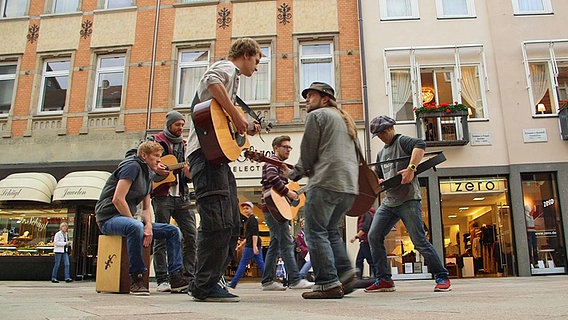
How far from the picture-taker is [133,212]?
5734 millimetres

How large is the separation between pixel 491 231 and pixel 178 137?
404 inches

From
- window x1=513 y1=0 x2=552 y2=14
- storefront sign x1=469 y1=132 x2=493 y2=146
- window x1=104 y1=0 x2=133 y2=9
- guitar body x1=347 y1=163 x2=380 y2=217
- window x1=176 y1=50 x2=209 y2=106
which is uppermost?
window x1=104 y1=0 x2=133 y2=9

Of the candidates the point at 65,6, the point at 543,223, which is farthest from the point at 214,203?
the point at 65,6

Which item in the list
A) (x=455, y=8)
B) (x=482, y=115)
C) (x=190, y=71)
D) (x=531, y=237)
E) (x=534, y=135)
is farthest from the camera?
(x=190, y=71)

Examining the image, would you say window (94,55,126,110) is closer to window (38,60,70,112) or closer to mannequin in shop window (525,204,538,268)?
window (38,60,70,112)

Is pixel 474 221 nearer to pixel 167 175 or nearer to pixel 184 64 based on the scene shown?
pixel 184 64

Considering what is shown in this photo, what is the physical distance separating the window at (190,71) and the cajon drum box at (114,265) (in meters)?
10.1

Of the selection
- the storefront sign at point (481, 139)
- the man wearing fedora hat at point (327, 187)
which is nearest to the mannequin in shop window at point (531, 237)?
the storefront sign at point (481, 139)

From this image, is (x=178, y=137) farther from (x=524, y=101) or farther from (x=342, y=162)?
(x=524, y=101)

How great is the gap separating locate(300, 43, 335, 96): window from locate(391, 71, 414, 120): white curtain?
1809 millimetres

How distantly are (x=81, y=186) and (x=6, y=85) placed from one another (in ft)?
17.3

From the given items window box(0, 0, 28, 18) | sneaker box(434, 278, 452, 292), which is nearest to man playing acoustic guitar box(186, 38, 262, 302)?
sneaker box(434, 278, 452, 292)

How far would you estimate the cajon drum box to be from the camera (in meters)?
5.45

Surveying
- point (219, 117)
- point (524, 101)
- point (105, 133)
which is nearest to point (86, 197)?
point (105, 133)
